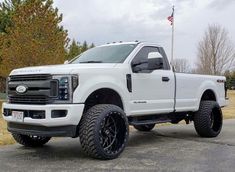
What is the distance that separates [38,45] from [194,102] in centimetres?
1373

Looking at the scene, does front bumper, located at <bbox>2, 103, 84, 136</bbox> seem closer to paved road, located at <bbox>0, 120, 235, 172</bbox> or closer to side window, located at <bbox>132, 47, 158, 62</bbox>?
paved road, located at <bbox>0, 120, 235, 172</bbox>

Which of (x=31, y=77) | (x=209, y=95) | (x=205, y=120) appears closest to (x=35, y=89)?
Result: (x=31, y=77)

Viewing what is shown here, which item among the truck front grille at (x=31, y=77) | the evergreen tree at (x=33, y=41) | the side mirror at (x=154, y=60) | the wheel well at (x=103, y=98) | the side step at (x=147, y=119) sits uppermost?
the evergreen tree at (x=33, y=41)

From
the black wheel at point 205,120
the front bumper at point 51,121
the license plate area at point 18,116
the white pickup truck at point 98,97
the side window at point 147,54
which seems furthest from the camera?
the black wheel at point 205,120

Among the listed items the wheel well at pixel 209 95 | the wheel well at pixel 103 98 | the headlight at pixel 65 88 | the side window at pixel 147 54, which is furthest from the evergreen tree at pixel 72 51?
the headlight at pixel 65 88

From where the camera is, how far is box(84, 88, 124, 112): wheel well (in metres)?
7.67

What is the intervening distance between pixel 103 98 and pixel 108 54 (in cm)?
107

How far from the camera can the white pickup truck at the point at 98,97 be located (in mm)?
7012

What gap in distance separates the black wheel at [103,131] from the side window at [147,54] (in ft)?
4.27

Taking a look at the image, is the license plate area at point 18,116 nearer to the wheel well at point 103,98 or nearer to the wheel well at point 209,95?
the wheel well at point 103,98

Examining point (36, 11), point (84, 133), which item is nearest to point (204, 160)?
Result: point (84, 133)

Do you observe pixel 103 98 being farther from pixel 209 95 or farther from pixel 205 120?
pixel 209 95

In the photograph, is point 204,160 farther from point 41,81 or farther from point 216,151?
point 41,81

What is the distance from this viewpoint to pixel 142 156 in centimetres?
775
